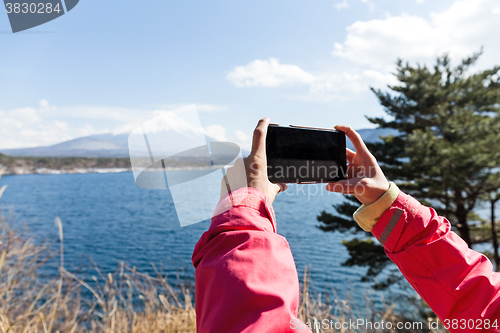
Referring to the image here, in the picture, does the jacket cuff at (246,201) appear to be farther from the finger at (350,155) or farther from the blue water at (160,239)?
the blue water at (160,239)

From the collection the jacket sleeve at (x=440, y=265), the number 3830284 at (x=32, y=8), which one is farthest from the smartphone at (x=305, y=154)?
the number 3830284 at (x=32, y=8)

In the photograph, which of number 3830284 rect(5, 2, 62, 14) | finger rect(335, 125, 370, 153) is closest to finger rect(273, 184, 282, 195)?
finger rect(335, 125, 370, 153)

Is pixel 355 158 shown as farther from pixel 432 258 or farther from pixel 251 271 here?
pixel 251 271

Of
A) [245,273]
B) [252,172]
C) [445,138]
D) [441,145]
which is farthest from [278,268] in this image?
[445,138]

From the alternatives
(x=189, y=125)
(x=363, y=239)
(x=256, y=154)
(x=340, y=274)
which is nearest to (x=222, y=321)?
(x=256, y=154)

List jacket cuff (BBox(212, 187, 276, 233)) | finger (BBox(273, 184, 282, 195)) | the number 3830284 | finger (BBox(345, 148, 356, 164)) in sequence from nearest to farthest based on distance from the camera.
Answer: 1. jacket cuff (BBox(212, 187, 276, 233))
2. finger (BBox(273, 184, 282, 195))
3. finger (BBox(345, 148, 356, 164))
4. the number 3830284

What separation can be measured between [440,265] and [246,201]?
2.13ft

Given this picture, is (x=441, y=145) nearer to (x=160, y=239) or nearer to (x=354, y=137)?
(x=354, y=137)

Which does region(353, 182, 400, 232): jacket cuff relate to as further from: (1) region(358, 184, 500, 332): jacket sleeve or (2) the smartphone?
(2) the smartphone

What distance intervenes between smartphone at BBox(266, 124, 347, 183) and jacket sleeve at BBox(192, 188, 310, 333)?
42 centimetres

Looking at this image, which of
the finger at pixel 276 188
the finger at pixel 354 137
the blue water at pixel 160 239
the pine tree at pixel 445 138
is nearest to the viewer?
the finger at pixel 276 188

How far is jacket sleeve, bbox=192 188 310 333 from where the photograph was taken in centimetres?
55

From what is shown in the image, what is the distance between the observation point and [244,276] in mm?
575

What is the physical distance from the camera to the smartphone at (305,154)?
1133 mm
